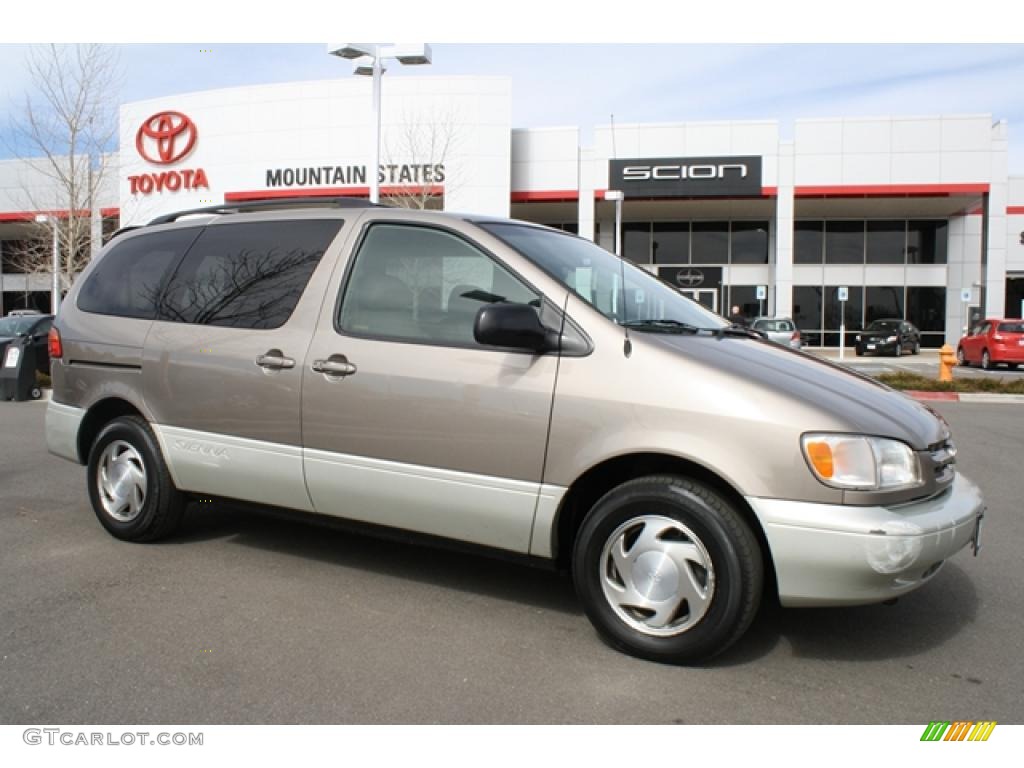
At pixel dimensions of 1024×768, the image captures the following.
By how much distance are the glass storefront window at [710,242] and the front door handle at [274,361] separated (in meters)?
31.4

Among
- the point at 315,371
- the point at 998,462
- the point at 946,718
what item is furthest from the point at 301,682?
the point at 998,462

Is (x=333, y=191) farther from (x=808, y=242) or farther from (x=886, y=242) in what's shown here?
(x=886, y=242)

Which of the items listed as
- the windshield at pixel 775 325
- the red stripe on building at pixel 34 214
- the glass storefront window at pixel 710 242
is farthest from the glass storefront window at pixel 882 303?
the red stripe on building at pixel 34 214

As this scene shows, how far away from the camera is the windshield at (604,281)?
376 cm

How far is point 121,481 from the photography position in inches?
193

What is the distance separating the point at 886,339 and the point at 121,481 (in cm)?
2950

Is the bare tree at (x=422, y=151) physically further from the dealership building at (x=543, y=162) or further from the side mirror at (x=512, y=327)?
the side mirror at (x=512, y=327)

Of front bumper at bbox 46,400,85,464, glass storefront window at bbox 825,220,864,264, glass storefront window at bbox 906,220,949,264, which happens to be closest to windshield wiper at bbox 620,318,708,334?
front bumper at bbox 46,400,85,464

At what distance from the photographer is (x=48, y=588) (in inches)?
165

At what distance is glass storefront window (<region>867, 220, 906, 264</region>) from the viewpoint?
110 feet

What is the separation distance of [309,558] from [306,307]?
4.74ft

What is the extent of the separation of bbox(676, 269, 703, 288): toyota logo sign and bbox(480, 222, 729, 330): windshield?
29.8 meters

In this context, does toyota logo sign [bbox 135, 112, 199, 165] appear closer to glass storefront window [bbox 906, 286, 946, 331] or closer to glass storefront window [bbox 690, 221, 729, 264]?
glass storefront window [bbox 690, 221, 729, 264]

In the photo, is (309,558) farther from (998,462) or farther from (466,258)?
(998,462)
